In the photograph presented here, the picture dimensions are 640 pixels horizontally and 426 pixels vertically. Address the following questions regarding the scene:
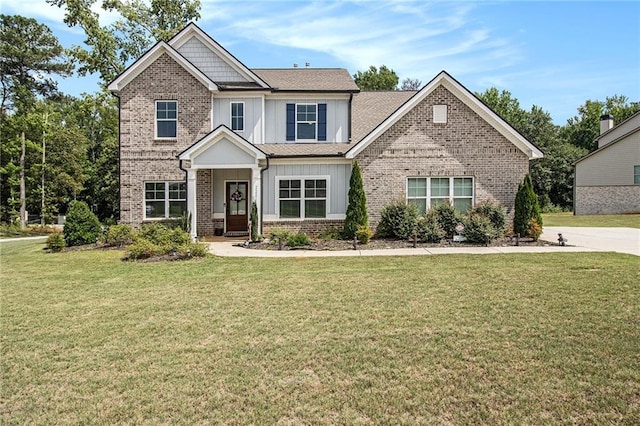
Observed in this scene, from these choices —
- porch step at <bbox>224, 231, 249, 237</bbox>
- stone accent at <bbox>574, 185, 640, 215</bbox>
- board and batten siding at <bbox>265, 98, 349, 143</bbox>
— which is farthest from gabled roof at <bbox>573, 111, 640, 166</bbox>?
porch step at <bbox>224, 231, 249, 237</bbox>

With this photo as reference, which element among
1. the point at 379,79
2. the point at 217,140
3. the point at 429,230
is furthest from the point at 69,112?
the point at 429,230

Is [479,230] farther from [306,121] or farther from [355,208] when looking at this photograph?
[306,121]

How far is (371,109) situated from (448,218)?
23.5ft

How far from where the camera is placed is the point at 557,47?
12.8 metres

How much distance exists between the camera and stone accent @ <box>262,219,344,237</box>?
18297mm

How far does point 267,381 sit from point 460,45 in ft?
40.1

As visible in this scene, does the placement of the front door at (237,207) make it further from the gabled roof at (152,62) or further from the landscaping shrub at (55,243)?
the landscaping shrub at (55,243)

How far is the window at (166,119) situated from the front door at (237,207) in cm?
318

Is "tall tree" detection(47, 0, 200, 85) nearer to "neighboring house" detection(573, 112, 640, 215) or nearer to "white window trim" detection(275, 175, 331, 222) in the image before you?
"white window trim" detection(275, 175, 331, 222)

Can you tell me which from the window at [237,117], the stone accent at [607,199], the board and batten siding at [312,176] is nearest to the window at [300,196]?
the board and batten siding at [312,176]

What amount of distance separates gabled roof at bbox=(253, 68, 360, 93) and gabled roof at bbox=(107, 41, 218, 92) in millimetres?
2976

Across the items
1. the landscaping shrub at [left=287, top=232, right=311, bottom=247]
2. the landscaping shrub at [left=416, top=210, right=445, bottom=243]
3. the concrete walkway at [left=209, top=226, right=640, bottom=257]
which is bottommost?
the concrete walkway at [left=209, top=226, right=640, bottom=257]

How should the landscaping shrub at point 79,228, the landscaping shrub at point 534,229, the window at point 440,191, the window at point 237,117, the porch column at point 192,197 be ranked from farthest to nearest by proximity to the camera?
the window at point 237,117, the window at point 440,191, the porch column at point 192,197, the landscaping shrub at point 79,228, the landscaping shrub at point 534,229

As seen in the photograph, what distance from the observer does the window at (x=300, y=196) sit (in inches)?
723
